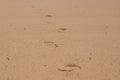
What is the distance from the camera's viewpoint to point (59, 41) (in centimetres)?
281

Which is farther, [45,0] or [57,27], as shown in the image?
[45,0]

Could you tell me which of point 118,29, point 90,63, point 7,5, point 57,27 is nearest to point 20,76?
point 90,63

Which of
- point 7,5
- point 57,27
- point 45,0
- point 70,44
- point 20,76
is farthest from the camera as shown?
point 45,0

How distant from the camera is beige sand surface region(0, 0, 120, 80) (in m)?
2.22

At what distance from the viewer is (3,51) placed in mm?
2527

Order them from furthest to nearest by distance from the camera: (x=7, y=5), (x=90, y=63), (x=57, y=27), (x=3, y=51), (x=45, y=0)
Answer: (x=45, y=0)
(x=7, y=5)
(x=57, y=27)
(x=3, y=51)
(x=90, y=63)

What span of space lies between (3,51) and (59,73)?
0.71 meters

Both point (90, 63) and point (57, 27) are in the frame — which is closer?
point (90, 63)

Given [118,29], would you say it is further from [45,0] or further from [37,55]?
[45,0]

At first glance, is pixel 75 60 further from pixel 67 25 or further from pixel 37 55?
pixel 67 25

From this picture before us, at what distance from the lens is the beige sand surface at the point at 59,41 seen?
2217mm

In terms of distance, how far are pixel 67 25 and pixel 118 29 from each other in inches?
27.8

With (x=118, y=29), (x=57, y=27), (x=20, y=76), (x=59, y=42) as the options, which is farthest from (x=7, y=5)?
(x=20, y=76)

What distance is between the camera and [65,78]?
83.8 inches
